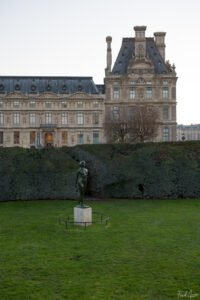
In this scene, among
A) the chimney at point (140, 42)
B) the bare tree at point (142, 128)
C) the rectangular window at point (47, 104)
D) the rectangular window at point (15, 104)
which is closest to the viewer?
the bare tree at point (142, 128)

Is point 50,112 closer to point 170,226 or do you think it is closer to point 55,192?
point 55,192

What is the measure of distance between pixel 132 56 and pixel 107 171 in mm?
38222

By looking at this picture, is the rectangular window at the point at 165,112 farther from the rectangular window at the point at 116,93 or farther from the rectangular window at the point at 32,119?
the rectangular window at the point at 32,119

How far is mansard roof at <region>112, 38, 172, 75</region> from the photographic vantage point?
58.2m

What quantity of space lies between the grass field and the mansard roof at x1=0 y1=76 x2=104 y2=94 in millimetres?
43309

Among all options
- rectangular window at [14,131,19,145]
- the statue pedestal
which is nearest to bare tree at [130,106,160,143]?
rectangular window at [14,131,19,145]

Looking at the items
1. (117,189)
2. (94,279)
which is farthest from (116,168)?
(94,279)

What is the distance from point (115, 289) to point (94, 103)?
50.9 metres

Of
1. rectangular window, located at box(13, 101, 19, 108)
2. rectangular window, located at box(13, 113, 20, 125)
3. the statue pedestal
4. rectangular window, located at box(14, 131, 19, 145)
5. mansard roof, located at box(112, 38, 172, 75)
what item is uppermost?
mansard roof, located at box(112, 38, 172, 75)

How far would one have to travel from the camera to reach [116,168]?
22.6 m

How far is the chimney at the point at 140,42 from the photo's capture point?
57562 mm

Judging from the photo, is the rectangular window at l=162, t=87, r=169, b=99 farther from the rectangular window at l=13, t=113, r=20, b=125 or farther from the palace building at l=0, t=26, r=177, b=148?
the rectangular window at l=13, t=113, r=20, b=125

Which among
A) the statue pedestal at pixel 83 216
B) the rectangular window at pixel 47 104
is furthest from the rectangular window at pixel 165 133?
the statue pedestal at pixel 83 216

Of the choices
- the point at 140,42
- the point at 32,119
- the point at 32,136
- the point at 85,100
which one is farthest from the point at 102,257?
the point at 140,42
